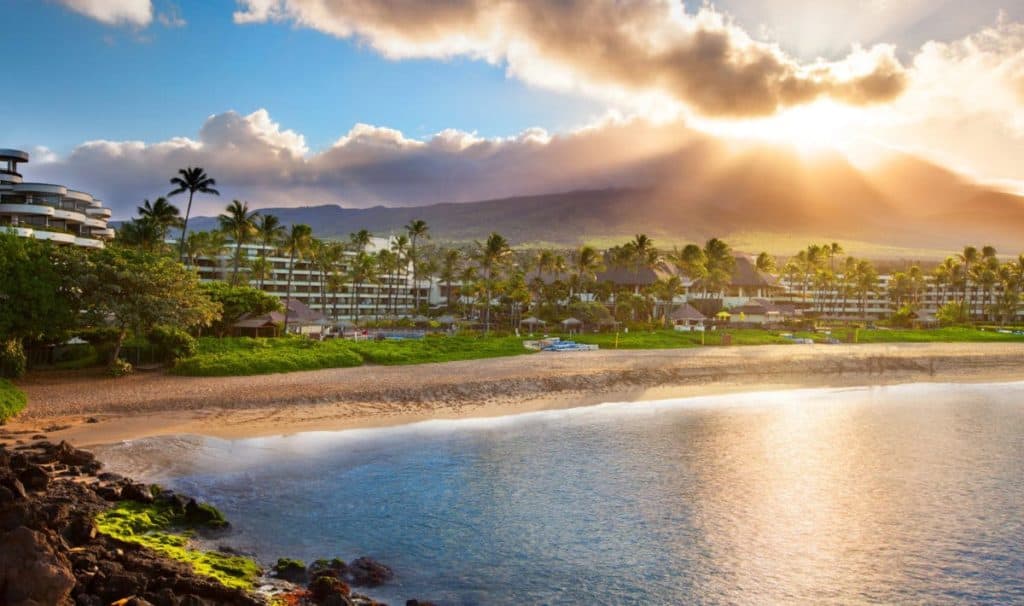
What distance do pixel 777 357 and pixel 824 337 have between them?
2430 cm

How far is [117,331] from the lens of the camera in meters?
37.6

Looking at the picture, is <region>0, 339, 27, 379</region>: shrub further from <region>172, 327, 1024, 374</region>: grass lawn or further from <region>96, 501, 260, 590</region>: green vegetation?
<region>96, 501, 260, 590</region>: green vegetation

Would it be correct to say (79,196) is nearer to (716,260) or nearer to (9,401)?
(9,401)

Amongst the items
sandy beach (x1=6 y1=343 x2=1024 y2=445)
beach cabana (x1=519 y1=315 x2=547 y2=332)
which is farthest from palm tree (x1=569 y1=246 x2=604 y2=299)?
sandy beach (x1=6 y1=343 x2=1024 y2=445)

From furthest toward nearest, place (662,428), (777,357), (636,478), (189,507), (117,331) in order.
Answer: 1. (777,357)
2. (117,331)
3. (662,428)
4. (636,478)
5. (189,507)

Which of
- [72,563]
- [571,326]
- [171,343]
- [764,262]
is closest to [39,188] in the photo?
[171,343]

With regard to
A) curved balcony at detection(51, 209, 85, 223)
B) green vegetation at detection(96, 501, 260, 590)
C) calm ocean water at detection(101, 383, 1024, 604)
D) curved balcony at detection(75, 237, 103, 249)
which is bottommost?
calm ocean water at detection(101, 383, 1024, 604)

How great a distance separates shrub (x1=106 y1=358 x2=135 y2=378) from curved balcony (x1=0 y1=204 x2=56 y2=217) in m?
21.5

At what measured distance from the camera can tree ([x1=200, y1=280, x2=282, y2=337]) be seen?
168 feet

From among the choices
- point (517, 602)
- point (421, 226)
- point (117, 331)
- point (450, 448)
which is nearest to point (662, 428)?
point (450, 448)

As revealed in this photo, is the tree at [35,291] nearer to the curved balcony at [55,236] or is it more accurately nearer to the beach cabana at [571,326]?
the curved balcony at [55,236]

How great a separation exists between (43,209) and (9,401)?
30.0 meters

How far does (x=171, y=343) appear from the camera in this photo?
3881 centimetres

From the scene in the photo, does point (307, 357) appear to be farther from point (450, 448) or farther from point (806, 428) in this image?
point (806, 428)
